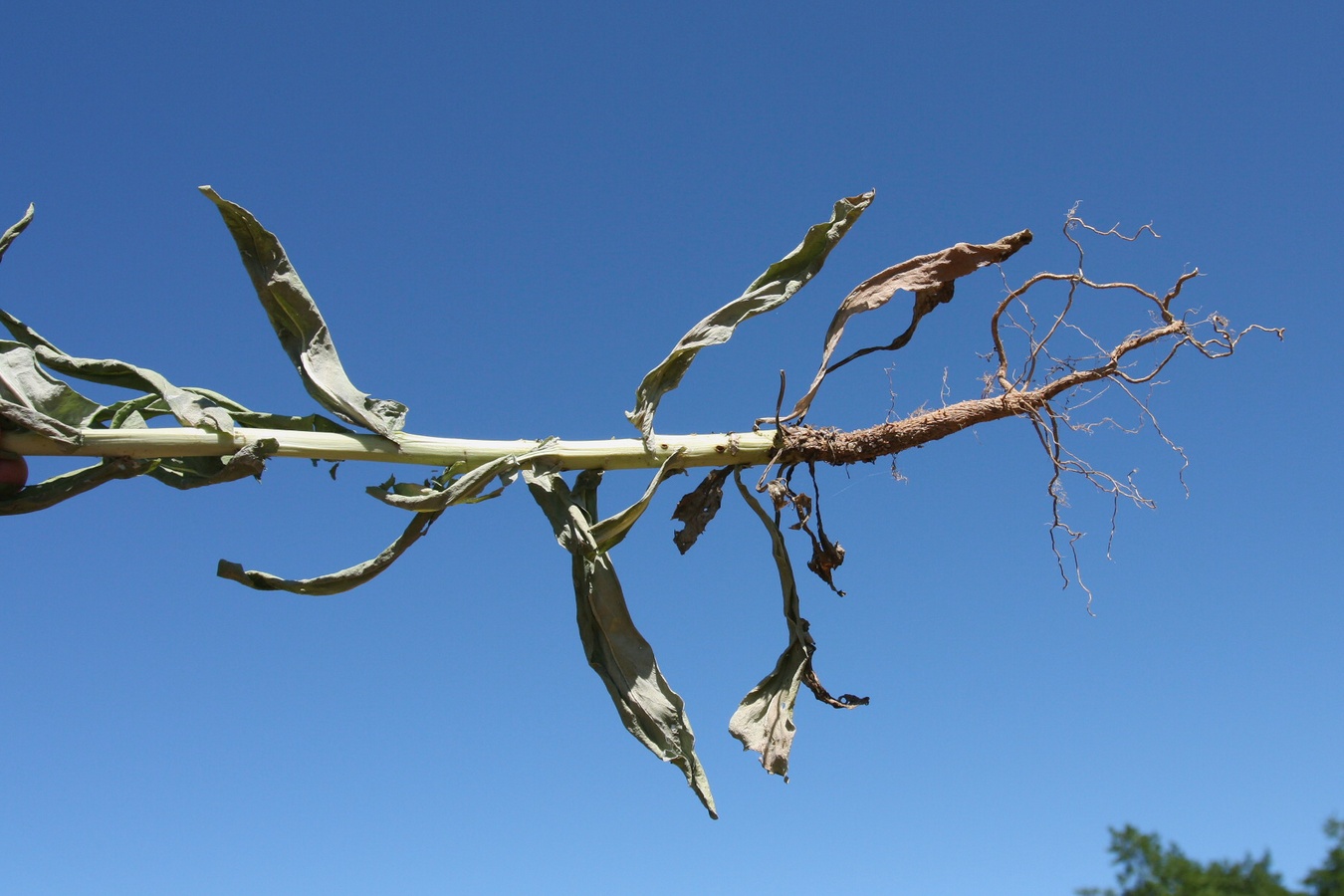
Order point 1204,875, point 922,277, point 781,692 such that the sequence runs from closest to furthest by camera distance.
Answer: point 781,692, point 922,277, point 1204,875

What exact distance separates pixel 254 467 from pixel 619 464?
837mm

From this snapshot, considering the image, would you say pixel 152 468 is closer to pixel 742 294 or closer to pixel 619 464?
pixel 619 464

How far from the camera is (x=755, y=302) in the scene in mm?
2574

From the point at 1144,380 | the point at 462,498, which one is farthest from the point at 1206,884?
the point at 462,498

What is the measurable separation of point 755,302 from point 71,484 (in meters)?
1.66

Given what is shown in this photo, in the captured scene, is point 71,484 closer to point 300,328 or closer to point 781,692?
point 300,328

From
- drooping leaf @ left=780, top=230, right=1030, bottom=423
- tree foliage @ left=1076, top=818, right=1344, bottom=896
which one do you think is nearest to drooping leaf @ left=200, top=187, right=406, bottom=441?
drooping leaf @ left=780, top=230, right=1030, bottom=423

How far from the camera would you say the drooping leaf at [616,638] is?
86.8 inches

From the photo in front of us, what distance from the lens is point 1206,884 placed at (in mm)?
18844

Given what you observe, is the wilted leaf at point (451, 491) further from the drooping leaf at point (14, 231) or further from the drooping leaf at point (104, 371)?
the drooping leaf at point (14, 231)

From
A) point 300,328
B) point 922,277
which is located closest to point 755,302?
point 922,277

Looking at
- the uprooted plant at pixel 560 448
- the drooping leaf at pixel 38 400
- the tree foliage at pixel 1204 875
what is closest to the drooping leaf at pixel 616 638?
the uprooted plant at pixel 560 448

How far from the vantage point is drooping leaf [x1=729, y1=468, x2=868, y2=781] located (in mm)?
2396

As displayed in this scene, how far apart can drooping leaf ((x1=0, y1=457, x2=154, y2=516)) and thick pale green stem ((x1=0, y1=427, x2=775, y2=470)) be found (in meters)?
0.04
